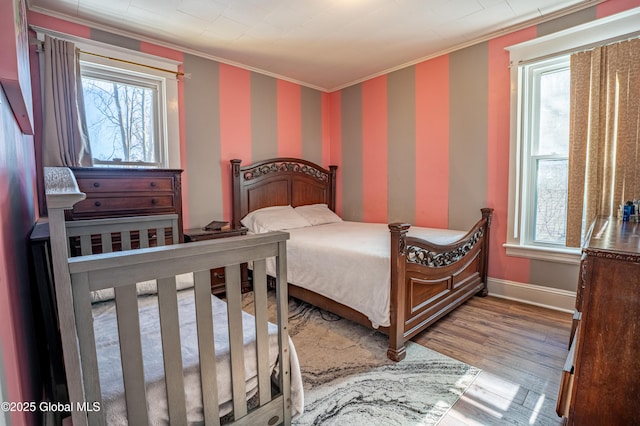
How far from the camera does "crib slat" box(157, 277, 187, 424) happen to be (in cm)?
96

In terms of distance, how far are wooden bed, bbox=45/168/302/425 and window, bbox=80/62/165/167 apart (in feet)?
6.03

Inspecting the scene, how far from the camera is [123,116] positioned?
2.84 m

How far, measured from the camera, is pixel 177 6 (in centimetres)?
235

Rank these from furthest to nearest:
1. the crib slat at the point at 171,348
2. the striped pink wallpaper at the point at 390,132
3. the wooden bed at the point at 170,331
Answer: the striped pink wallpaper at the point at 390,132, the crib slat at the point at 171,348, the wooden bed at the point at 170,331

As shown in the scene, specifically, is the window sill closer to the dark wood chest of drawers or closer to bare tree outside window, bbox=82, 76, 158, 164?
the dark wood chest of drawers

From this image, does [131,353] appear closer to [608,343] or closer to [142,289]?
[142,289]

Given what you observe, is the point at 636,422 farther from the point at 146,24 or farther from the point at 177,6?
the point at 146,24

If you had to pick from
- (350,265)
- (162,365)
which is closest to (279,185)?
(350,265)

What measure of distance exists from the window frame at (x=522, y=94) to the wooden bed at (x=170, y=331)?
2.57 metres

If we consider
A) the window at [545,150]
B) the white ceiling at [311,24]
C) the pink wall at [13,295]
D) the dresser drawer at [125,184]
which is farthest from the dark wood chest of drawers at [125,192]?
the window at [545,150]

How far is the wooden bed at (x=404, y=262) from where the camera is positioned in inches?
76.6

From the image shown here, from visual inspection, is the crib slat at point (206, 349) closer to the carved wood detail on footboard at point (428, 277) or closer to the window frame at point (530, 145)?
the carved wood detail on footboard at point (428, 277)

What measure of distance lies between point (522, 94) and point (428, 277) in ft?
6.47

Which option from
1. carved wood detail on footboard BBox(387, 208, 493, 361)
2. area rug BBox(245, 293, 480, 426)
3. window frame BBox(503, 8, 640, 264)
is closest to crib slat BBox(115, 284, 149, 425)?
area rug BBox(245, 293, 480, 426)
